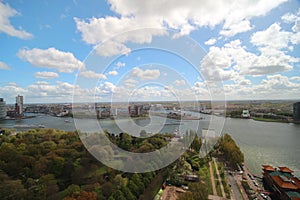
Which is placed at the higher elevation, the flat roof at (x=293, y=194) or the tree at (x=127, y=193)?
the tree at (x=127, y=193)

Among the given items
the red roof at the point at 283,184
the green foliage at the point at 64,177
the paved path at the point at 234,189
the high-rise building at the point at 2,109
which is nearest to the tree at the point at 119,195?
the green foliage at the point at 64,177

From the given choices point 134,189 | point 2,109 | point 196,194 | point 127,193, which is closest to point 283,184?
point 196,194

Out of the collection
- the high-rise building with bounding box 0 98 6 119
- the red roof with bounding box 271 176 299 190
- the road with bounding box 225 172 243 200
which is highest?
the high-rise building with bounding box 0 98 6 119

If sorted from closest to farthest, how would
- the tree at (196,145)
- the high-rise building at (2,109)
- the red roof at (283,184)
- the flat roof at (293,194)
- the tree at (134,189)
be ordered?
1. the tree at (134,189)
2. the flat roof at (293,194)
3. the red roof at (283,184)
4. the tree at (196,145)
5. the high-rise building at (2,109)

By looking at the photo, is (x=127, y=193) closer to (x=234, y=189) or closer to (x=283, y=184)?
(x=234, y=189)

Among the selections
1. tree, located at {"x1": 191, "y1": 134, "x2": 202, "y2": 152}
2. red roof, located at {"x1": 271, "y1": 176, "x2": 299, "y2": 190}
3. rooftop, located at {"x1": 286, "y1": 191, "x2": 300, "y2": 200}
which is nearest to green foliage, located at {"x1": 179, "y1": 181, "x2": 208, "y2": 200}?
rooftop, located at {"x1": 286, "y1": 191, "x2": 300, "y2": 200}

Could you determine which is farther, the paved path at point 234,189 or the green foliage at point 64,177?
the paved path at point 234,189

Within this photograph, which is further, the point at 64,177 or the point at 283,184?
the point at 64,177

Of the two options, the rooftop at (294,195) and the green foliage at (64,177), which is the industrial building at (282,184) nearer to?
the rooftop at (294,195)

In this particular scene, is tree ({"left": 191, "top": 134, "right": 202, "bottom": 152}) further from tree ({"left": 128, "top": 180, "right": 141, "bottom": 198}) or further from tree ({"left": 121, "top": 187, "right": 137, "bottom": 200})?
tree ({"left": 121, "top": 187, "right": 137, "bottom": 200})

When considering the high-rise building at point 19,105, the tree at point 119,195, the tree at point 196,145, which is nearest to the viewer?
the tree at point 119,195

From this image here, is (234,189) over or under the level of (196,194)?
under
